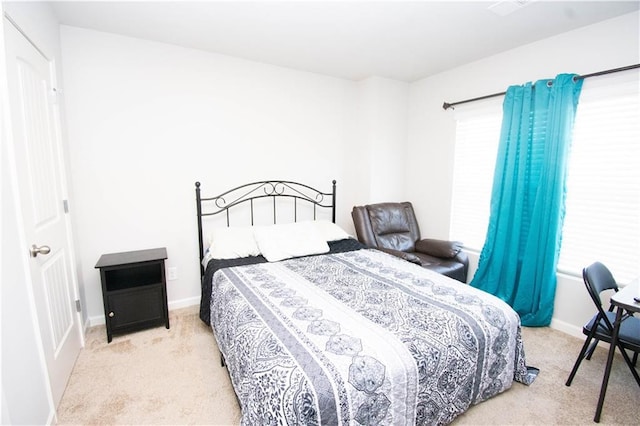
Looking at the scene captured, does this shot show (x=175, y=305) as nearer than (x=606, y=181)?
No

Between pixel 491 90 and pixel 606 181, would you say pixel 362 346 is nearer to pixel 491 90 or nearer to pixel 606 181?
pixel 606 181

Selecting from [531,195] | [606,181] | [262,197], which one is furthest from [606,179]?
[262,197]

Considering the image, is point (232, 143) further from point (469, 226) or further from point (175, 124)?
point (469, 226)

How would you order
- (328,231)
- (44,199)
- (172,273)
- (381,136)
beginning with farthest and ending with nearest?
(381,136)
(328,231)
(172,273)
(44,199)

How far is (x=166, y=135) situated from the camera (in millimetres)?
2854

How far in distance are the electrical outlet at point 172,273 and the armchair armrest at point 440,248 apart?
8.41 feet

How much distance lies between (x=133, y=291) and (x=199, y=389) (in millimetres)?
1052

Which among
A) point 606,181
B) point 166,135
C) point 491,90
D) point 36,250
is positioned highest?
point 491,90

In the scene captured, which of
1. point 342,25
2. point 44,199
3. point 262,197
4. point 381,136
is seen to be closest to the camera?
point 44,199

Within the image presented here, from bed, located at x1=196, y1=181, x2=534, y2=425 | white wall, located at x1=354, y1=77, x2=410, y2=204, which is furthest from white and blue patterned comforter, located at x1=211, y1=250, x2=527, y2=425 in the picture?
white wall, located at x1=354, y1=77, x2=410, y2=204

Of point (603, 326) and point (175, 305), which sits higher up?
point (603, 326)

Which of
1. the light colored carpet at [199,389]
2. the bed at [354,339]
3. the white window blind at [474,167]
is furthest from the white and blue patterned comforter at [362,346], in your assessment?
the white window blind at [474,167]

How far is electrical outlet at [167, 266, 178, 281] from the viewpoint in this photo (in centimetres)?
298

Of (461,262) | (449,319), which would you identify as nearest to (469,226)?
(461,262)
